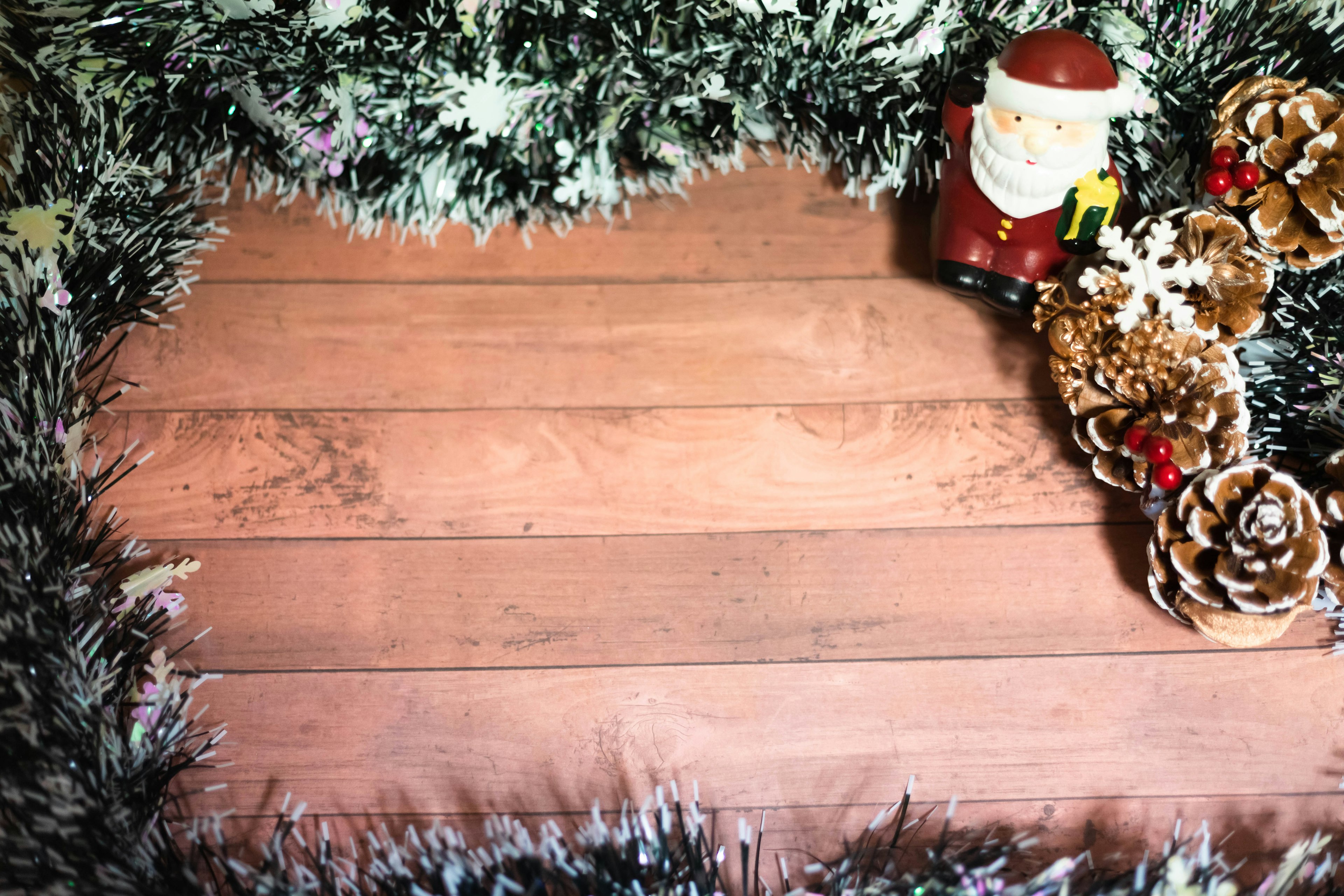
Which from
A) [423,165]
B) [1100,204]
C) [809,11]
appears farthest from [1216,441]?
[423,165]

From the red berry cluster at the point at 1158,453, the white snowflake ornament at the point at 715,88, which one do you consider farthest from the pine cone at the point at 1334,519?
the white snowflake ornament at the point at 715,88

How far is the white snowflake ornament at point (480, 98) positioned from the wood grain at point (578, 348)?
167 mm

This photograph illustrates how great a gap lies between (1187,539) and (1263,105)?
380 millimetres

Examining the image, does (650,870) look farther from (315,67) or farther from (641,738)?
(315,67)

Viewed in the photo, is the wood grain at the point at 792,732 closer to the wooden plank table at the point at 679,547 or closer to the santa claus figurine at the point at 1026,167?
the wooden plank table at the point at 679,547

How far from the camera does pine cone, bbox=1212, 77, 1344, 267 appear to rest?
724 mm

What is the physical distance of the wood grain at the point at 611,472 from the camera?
2.80 feet

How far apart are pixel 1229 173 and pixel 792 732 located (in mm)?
628

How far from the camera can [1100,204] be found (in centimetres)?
78

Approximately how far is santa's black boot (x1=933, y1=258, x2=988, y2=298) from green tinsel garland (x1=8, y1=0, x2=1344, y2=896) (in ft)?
0.39

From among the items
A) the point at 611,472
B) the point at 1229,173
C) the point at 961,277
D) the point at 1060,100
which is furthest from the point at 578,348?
the point at 1229,173

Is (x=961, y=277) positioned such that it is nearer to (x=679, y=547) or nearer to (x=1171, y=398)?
(x=1171, y=398)

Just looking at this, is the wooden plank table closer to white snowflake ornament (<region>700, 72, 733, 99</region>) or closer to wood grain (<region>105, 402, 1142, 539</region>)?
wood grain (<region>105, 402, 1142, 539</region>)

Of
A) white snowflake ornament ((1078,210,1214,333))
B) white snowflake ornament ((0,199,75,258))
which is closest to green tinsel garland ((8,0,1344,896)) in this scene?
white snowflake ornament ((0,199,75,258))
